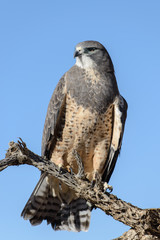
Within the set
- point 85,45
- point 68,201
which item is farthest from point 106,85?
point 68,201

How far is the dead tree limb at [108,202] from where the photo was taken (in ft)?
14.9

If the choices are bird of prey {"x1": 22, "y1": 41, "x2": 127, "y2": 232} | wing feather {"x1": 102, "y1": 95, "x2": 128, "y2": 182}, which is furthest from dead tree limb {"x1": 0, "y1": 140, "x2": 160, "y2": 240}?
wing feather {"x1": 102, "y1": 95, "x2": 128, "y2": 182}

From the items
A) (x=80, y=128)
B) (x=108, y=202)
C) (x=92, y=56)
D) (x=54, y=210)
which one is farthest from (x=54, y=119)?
(x=108, y=202)

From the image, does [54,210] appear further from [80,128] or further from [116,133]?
[116,133]

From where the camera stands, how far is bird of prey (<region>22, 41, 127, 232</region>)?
655 centimetres

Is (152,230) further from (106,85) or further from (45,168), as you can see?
(106,85)

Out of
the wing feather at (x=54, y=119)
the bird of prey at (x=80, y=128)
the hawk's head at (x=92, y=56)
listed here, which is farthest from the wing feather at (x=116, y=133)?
the wing feather at (x=54, y=119)

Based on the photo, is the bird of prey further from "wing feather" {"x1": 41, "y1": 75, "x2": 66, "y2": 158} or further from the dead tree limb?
the dead tree limb

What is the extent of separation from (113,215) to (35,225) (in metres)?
2.19

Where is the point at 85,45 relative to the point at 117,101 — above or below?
above

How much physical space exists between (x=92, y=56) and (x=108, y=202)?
2.95 metres

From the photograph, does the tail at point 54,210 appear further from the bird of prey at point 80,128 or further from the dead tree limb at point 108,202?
the dead tree limb at point 108,202

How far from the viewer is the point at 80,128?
21.4 feet

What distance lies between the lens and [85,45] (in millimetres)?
7047
